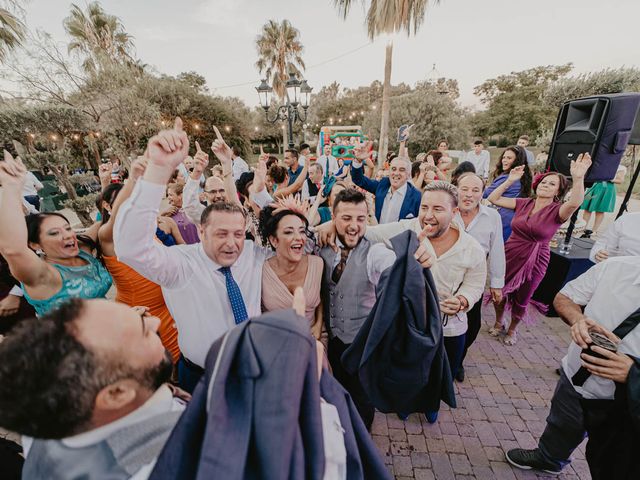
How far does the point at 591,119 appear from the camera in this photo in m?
4.33

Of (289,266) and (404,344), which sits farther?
(289,266)

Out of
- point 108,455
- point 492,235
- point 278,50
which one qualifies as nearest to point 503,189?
point 492,235

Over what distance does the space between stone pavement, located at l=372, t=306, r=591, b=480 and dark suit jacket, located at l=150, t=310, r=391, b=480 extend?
98.8 inches

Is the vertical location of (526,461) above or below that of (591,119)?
below

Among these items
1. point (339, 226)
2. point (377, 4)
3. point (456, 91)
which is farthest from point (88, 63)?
point (456, 91)

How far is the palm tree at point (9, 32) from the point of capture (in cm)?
943

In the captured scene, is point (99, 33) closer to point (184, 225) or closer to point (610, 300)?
point (184, 225)

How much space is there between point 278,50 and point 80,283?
985 inches

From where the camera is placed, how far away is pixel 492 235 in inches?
131

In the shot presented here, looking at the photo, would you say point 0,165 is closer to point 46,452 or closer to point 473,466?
point 46,452

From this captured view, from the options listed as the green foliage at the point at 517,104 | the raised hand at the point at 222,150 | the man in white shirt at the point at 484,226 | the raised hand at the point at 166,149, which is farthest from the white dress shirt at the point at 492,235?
the green foliage at the point at 517,104

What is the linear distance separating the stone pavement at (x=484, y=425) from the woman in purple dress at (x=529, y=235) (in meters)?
0.55

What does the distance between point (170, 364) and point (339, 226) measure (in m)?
1.75

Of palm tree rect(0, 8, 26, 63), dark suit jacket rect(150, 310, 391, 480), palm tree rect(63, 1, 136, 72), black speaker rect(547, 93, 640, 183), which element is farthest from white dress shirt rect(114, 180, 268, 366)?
palm tree rect(63, 1, 136, 72)
